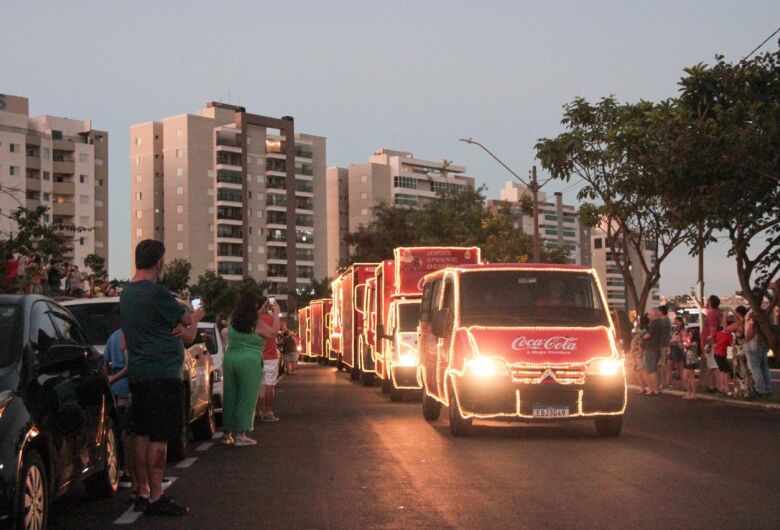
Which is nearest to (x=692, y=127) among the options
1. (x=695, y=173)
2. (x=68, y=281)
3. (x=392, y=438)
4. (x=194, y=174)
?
(x=695, y=173)

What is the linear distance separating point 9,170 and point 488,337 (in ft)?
353

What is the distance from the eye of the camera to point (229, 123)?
144375 mm

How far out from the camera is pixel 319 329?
62469 mm

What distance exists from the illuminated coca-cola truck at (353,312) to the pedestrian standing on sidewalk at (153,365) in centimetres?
2449

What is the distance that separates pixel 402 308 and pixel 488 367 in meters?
12.1

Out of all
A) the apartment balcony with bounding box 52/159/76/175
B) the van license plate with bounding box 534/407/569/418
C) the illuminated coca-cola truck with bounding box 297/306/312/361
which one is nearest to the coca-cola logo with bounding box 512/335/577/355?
the van license plate with bounding box 534/407/569/418

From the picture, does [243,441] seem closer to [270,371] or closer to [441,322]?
[441,322]

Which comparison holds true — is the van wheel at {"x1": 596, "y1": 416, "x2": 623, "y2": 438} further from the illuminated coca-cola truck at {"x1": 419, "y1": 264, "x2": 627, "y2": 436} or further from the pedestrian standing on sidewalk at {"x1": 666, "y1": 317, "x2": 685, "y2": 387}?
the pedestrian standing on sidewalk at {"x1": 666, "y1": 317, "x2": 685, "y2": 387}

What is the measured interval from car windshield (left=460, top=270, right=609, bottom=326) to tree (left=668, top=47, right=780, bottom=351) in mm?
7536

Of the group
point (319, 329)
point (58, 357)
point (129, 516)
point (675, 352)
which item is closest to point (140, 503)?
point (129, 516)

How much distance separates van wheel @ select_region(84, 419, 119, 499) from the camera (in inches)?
417

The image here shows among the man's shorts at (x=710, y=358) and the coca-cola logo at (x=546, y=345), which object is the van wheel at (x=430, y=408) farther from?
the man's shorts at (x=710, y=358)

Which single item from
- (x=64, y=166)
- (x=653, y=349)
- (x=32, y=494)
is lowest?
(x=32, y=494)

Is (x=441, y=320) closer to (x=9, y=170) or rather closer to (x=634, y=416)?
(x=634, y=416)
